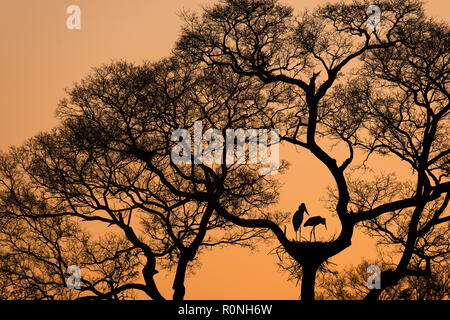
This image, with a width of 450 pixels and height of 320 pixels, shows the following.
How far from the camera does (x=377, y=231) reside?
21594 millimetres

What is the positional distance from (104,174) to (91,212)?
1359 millimetres

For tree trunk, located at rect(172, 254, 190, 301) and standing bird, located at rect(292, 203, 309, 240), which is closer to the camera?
standing bird, located at rect(292, 203, 309, 240)

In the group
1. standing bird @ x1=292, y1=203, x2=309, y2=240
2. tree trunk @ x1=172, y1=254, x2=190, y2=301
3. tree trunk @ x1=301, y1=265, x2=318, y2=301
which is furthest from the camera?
tree trunk @ x1=172, y1=254, x2=190, y2=301

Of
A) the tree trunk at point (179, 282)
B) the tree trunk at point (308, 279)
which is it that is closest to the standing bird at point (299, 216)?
the tree trunk at point (308, 279)

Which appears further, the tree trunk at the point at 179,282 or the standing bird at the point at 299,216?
the tree trunk at the point at 179,282

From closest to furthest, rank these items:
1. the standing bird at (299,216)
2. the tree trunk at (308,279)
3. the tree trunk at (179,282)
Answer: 1. the standing bird at (299,216)
2. the tree trunk at (308,279)
3. the tree trunk at (179,282)

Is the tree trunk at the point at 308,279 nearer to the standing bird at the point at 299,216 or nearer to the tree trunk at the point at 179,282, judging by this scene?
the standing bird at the point at 299,216

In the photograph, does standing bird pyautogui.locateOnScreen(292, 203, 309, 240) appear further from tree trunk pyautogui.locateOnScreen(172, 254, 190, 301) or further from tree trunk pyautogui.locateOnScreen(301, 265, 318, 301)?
tree trunk pyautogui.locateOnScreen(172, 254, 190, 301)

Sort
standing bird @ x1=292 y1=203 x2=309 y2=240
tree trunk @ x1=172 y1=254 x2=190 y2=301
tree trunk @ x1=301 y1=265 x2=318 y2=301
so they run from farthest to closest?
tree trunk @ x1=172 y1=254 x2=190 y2=301 → tree trunk @ x1=301 y1=265 x2=318 y2=301 → standing bird @ x1=292 y1=203 x2=309 y2=240

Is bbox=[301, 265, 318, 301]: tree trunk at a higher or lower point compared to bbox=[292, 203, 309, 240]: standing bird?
lower

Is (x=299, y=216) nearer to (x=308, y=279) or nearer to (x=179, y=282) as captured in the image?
(x=308, y=279)

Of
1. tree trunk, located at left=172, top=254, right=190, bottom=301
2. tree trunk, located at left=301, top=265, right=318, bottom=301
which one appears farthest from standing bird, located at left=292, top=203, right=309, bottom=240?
tree trunk, located at left=172, top=254, right=190, bottom=301
